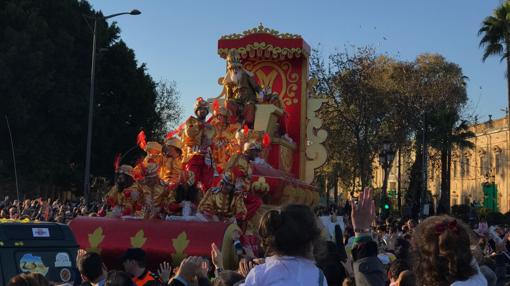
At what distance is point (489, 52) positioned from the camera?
3681 cm

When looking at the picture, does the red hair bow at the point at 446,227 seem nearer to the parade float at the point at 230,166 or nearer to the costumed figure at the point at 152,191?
the parade float at the point at 230,166

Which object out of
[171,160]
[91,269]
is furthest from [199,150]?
[91,269]

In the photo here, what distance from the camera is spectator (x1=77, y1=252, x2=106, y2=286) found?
574 centimetres

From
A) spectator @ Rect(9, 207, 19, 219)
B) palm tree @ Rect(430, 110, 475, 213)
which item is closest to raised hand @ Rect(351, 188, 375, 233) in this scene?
spectator @ Rect(9, 207, 19, 219)

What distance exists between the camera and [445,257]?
367 centimetres

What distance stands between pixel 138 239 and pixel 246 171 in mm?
2238

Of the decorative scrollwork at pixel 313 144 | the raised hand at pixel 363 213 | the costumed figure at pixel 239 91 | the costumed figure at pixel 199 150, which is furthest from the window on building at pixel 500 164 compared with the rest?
the raised hand at pixel 363 213

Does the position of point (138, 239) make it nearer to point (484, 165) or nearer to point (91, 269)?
point (91, 269)

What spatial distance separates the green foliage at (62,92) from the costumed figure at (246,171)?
19.1 m

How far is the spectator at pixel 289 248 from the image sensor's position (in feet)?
12.2

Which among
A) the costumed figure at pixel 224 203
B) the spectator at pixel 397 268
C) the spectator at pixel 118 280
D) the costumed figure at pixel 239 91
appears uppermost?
the costumed figure at pixel 239 91

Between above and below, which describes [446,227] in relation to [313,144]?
below

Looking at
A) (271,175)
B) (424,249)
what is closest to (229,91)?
(271,175)

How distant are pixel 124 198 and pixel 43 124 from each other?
22337mm
